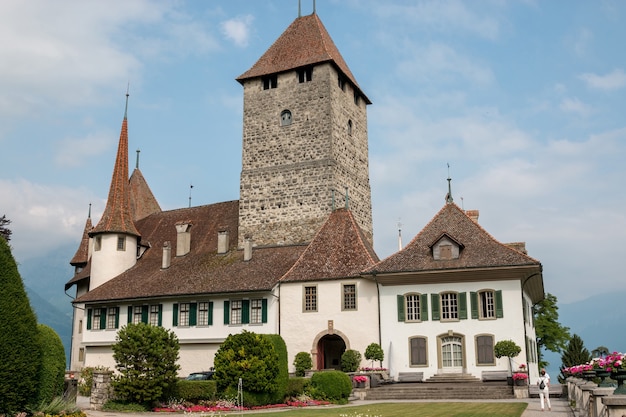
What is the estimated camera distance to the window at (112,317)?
134ft

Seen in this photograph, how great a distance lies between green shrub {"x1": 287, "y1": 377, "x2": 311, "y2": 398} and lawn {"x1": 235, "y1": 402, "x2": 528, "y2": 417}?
178 inches

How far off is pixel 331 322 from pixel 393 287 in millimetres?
3647

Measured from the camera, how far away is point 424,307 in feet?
109

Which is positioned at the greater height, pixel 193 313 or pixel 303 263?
pixel 303 263

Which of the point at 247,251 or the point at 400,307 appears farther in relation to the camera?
the point at 247,251

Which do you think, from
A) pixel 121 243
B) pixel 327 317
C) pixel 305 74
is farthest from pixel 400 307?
pixel 121 243

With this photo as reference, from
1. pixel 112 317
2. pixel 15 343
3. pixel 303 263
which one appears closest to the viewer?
pixel 15 343

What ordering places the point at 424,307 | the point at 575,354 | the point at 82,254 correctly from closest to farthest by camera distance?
1. the point at 424,307
2. the point at 575,354
3. the point at 82,254

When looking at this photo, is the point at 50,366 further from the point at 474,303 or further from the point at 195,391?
the point at 474,303

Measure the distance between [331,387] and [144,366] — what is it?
23.8 ft

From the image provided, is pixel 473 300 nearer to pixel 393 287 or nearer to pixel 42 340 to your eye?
pixel 393 287

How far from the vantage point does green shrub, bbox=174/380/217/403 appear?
1019 inches

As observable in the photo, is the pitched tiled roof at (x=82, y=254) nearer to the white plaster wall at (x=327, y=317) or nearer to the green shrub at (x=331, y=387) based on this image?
the white plaster wall at (x=327, y=317)

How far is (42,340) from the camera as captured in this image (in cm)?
1655
